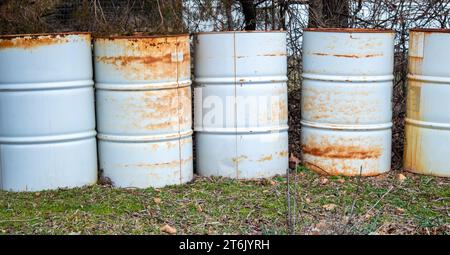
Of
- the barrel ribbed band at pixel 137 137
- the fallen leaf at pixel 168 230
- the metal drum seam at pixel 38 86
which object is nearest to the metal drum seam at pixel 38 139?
the barrel ribbed band at pixel 137 137

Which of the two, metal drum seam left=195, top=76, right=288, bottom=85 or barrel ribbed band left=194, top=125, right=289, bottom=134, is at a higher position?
metal drum seam left=195, top=76, right=288, bottom=85

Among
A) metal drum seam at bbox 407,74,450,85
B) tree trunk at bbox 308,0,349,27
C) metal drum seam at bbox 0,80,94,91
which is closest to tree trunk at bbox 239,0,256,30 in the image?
tree trunk at bbox 308,0,349,27

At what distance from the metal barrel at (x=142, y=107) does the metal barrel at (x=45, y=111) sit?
0.14m

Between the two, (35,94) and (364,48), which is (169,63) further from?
(364,48)

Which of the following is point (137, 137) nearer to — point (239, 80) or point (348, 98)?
point (239, 80)

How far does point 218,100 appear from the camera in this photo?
569 cm

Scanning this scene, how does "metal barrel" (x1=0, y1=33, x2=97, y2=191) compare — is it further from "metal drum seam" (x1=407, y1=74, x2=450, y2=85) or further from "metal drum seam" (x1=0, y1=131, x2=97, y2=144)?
"metal drum seam" (x1=407, y1=74, x2=450, y2=85)

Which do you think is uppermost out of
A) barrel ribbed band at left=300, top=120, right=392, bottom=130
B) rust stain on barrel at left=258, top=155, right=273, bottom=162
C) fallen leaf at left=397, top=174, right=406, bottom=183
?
barrel ribbed band at left=300, top=120, right=392, bottom=130

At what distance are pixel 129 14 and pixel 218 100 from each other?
1.84 metres

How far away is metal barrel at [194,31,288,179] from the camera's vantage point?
5613 millimetres

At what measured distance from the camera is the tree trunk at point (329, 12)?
726 centimetres

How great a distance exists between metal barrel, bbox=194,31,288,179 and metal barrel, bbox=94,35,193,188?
0.73 feet

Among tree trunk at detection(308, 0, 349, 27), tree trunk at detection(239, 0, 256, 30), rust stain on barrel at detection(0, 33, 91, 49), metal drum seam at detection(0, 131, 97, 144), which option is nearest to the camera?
rust stain on barrel at detection(0, 33, 91, 49)

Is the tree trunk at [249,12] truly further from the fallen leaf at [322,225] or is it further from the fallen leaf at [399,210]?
the fallen leaf at [322,225]
